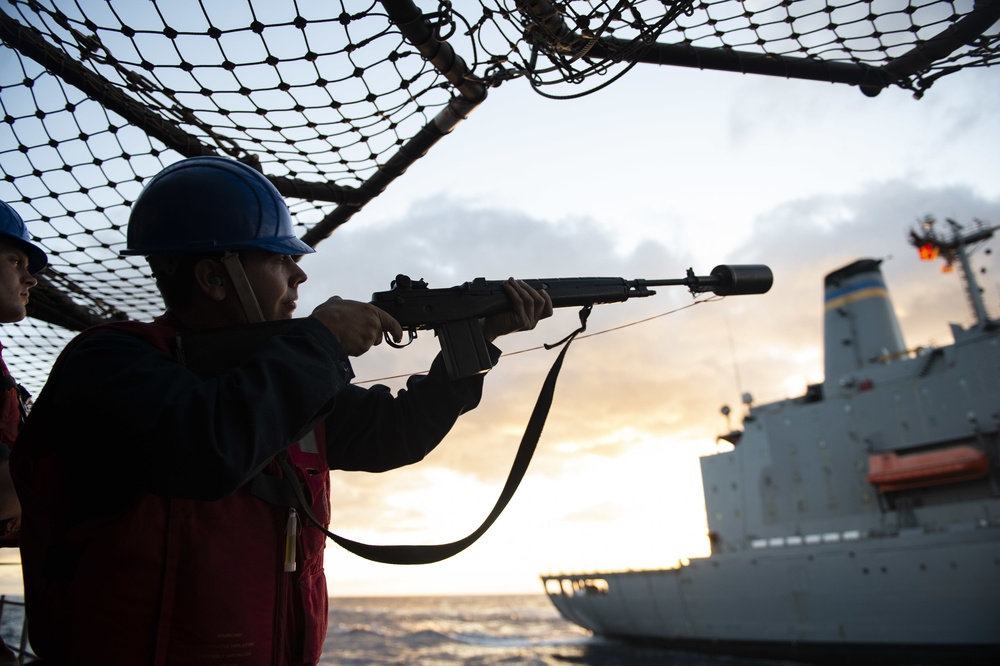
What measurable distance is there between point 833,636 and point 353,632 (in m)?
29.2

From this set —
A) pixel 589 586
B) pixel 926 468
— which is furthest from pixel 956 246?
pixel 589 586

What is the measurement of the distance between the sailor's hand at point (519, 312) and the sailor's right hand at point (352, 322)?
70cm

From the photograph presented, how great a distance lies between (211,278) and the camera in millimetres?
1559

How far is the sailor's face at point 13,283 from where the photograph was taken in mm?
2121

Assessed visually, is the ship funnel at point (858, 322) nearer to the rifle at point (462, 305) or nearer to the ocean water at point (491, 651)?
the ocean water at point (491, 651)

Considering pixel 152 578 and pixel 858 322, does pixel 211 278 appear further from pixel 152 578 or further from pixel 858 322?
pixel 858 322

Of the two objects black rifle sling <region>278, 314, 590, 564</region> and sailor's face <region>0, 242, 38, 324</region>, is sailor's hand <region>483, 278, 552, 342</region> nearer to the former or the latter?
black rifle sling <region>278, 314, 590, 564</region>

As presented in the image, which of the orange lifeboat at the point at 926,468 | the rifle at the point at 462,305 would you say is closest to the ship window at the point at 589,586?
the orange lifeboat at the point at 926,468

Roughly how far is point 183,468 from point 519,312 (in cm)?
139

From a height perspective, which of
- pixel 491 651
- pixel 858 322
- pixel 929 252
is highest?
pixel 929 252

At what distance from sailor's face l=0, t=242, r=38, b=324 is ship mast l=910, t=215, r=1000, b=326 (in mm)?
21200

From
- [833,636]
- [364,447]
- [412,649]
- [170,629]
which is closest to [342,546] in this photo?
[364,447]

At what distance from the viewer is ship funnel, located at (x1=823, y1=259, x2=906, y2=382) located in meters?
18.9

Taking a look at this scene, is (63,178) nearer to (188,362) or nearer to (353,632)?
(188,362)
